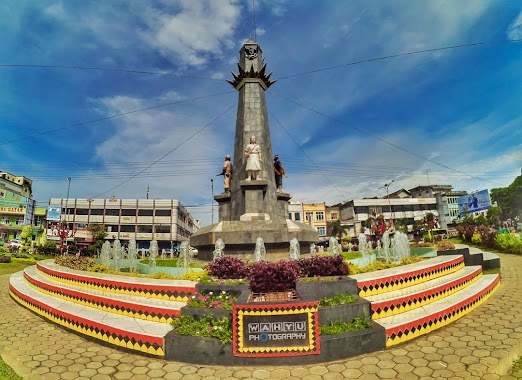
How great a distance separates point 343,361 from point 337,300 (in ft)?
4.42

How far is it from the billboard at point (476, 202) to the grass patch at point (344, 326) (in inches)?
→ 2350

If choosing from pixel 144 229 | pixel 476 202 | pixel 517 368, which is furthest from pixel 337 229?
pixel 517 368

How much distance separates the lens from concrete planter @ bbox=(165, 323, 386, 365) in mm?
5496

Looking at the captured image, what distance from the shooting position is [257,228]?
14.0m

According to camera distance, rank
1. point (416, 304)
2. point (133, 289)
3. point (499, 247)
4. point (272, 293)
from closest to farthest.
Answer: point (272, 293) < point (416, 304) < point (133, 289) < point (499, 247)

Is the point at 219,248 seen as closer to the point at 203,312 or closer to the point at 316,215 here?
the point at 203,312

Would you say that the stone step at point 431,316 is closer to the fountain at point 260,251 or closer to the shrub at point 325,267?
the shrub at point 325,267

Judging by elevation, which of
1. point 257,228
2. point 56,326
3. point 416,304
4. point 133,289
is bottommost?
point 56,326

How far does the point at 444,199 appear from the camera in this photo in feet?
240

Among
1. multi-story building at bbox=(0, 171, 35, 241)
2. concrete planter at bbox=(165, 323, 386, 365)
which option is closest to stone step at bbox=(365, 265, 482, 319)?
concrete planter at bbox=(165, 323, 386, 365)

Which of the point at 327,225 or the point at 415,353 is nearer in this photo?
the point at 415,353

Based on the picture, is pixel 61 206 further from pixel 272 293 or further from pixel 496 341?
pixel 496 341

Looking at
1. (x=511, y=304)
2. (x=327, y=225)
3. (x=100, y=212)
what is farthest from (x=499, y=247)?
(x=100, y=212)

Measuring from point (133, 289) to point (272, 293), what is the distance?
13.3 feet
